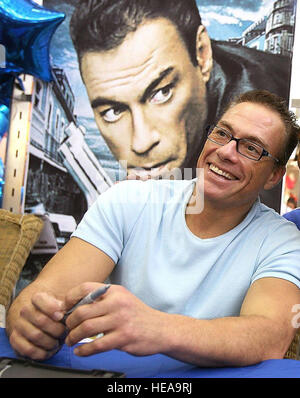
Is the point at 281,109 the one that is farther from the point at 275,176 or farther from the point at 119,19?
the point at 119,19

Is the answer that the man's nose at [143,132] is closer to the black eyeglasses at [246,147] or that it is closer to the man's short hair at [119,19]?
the man's short hair at [119,19]

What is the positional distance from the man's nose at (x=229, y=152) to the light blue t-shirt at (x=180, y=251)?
137 mm

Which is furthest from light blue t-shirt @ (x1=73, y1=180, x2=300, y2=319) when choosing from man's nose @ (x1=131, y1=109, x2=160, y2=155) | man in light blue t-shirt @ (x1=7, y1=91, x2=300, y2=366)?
man's nose @ (x1=131, y1=109, x2=160, y2=155)

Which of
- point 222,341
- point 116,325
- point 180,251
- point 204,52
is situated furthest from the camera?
point 204,52

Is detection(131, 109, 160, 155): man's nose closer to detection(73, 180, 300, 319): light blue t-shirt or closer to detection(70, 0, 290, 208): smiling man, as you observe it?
detection(70, 0, 290, 208): smiling man

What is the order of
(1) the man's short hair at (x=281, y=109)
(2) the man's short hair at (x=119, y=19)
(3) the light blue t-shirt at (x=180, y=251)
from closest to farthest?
(3) the light blue t-shirt at (x=180, y=251)
(1) the man's short hair at (x=281, y=109)
(2) the man's short hair at (x=119, y=19)

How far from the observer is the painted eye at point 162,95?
85.1 inches

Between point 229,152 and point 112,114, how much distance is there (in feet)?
3.91

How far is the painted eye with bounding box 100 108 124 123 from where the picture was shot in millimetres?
2184

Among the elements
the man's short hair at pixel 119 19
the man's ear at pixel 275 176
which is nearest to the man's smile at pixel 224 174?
the man's ear at pixel 275 176

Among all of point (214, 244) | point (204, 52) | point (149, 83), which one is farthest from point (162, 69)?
point (214, 244)

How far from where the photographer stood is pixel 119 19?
2162 mm

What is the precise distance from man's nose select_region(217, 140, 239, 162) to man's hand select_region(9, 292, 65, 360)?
1.80 feet
